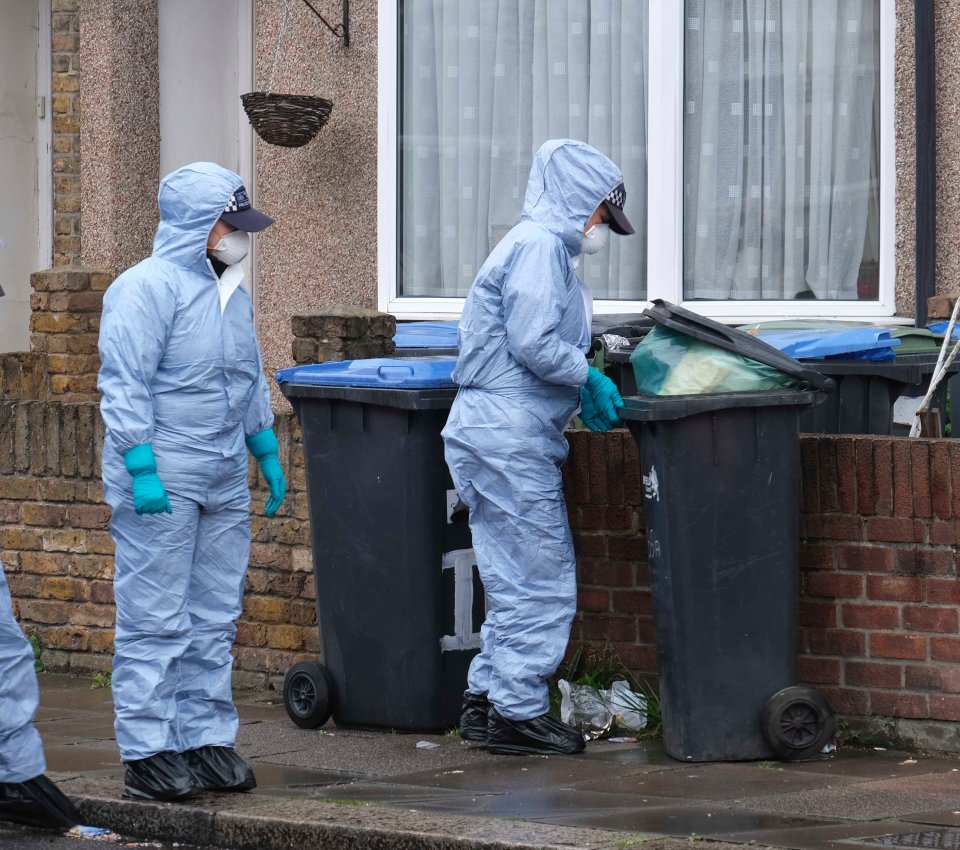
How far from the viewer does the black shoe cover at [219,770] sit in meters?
5.22

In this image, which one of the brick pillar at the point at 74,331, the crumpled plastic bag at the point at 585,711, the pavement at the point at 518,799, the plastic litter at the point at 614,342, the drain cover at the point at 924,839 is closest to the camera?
the drain cover at the point at 924,839

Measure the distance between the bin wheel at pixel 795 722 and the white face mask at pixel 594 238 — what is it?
5.05 feet

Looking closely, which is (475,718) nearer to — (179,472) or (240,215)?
(179,472)

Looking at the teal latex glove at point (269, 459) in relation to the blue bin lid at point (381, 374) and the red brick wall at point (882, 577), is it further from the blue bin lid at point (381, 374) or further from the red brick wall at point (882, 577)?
the red brick wall at point (882, 577)

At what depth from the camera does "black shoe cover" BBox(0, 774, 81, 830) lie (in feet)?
16.5

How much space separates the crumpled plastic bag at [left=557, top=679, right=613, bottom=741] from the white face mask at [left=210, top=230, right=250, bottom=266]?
1849 millimetres

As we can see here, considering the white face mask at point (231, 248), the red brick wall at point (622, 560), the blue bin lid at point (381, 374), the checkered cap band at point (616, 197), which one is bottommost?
A: the red brick wall at point (622, 560)

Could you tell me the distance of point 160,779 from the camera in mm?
5145

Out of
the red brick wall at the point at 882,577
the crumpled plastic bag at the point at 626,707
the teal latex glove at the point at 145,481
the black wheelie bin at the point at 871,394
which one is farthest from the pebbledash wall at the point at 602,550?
the teal latex glove at the point at 145,481

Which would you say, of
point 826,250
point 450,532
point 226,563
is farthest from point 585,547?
point 826,250

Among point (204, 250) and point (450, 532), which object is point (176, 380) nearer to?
point (204, 250)

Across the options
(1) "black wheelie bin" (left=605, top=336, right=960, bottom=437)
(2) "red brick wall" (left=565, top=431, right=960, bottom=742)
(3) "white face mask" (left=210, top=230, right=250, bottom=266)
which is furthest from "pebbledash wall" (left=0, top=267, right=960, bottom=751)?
(3) "white face mask" (left=210, top=230, right=250, bottom=266)

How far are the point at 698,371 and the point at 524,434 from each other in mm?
593

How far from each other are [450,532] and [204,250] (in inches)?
52.8
